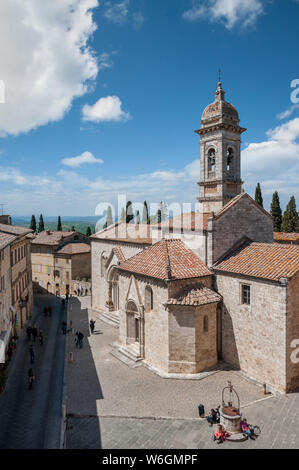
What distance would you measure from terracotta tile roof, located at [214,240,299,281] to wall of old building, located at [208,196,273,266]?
773mm

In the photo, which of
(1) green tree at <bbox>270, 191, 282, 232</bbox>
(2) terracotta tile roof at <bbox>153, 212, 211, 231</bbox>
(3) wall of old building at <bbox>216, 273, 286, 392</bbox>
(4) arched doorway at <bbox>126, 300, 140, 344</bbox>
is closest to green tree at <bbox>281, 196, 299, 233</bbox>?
(1) green tree at <bbox>270, 191, 282, 232</bbox>

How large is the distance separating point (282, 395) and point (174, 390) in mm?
6002

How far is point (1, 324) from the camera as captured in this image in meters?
19.8

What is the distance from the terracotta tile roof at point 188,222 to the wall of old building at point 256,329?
14.5 ft

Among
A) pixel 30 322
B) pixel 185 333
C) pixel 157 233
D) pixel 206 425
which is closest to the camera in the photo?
pixel 206 425

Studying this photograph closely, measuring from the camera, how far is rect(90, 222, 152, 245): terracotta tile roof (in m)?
29.0

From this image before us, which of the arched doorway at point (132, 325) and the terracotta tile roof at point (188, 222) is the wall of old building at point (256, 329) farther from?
the arched doorway at point (132, 325)

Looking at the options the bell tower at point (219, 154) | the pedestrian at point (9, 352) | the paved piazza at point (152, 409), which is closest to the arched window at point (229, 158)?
the bell tower at point (219, 154)

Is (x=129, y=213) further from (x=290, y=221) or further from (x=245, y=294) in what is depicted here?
(x=245, y=294)

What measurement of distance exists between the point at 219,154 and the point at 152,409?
19141 mm

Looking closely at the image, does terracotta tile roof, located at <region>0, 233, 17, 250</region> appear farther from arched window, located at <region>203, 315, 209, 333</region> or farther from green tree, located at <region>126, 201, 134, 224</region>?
green tree, located at <region>126, 201, 134, 224</region>

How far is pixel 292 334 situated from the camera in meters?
17.1
